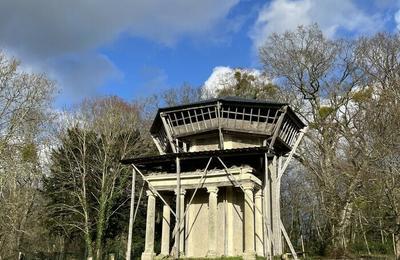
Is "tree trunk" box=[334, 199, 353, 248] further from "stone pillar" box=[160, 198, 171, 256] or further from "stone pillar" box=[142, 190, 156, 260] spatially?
"stone pillar" box=[142, 190, 156, 260]

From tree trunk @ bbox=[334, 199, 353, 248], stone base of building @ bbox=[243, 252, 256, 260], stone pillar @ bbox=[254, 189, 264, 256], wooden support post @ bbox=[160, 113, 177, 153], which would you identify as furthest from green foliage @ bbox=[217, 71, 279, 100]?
stone base of building @ bbox=[243, 252, 256, 260]

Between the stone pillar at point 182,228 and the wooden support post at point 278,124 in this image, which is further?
the wooden support post at point 278,124

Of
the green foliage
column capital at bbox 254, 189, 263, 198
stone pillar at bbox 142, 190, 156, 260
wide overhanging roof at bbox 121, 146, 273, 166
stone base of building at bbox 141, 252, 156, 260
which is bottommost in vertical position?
stone base of building at bbox 141, 252, 156, 260

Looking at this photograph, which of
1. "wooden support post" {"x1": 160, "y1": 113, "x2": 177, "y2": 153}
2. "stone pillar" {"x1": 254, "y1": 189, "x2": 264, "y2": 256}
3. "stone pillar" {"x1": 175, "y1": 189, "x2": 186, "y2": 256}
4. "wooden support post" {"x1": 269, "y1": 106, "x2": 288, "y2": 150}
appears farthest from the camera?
"wooden support post" {"x1": 160, "y1": 113, "x2": 177, "y2": 153}

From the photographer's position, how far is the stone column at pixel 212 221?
25.9 meters

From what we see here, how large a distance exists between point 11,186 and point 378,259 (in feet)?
97.9

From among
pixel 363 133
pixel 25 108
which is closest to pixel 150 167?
pixel 25 108

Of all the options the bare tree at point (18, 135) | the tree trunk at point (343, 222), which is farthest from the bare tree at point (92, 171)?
the tree trunk at point (343, 222)

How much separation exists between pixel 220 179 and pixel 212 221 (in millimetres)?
2644

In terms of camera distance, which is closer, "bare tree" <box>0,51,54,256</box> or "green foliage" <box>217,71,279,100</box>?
"bare tree" <box>0,51,54,256</box>

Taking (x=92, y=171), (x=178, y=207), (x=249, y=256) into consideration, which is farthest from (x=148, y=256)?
(x=92, y=171)

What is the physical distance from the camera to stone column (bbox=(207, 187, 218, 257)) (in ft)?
85.0

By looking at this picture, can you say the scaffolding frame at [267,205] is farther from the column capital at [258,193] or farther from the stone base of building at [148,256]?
the stone base of building at [148,256]

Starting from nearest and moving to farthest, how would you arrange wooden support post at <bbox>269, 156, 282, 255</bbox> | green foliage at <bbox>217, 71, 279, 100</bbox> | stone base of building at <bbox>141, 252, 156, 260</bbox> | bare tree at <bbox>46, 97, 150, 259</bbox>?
stone base of building at <bbox>141, 252, 156, 260</bbox>
wooden support post at <bbox>269, 156, 282, 255</bbox>
bare tree at <bbox>46, 97, 150, 259</bbox>
green foliage at <bbox>217, 71, 279, 100</bbox>
